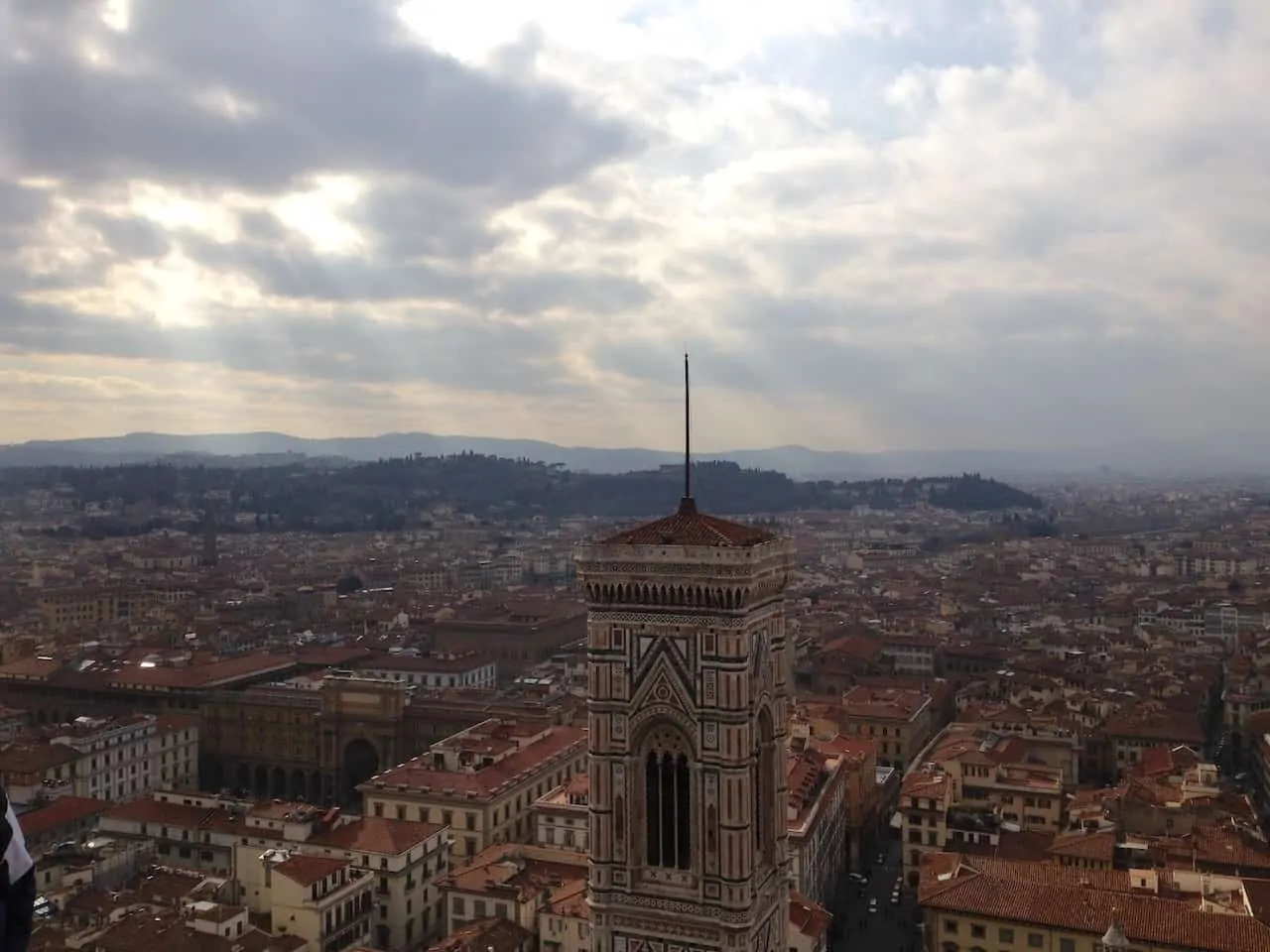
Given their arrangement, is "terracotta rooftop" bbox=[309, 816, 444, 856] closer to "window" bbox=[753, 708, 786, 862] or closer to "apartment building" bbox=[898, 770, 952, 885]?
"apartment building" bbox=[898, 770, 952, 885]

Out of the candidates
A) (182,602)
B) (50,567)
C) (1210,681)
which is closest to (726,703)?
(1210,681)

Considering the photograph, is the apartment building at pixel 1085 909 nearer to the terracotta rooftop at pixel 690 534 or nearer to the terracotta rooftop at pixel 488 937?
the terracotta rooftop at pixel 488 937

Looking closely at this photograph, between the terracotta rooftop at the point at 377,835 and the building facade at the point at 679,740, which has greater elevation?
the building facade at the point at 679,740

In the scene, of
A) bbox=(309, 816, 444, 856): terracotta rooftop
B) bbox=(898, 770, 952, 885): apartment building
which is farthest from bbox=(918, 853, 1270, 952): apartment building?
bbox=(309, 816, 444, 856): terracotta rooftop

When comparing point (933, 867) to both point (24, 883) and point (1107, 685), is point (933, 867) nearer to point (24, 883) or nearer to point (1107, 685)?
point (24, 883)

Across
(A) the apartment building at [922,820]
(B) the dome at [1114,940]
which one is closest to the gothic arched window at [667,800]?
(B) the dome at [1114,940]
